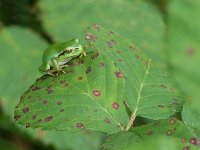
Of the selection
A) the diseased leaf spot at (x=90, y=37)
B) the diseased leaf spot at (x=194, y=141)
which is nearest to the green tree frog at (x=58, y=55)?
the diseased leaf spot at (x=90, y=37)

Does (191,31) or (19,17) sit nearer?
(191,31)

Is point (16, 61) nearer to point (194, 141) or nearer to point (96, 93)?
point (96, 93)

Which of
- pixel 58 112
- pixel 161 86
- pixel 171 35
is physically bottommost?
pixel 161 86

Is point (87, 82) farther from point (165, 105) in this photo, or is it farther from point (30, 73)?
point (30, 73)

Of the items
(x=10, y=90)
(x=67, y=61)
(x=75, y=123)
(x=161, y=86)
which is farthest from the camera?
(x=10, y=90)

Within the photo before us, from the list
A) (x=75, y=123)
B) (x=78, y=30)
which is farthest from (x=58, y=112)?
(x=78, y=30)

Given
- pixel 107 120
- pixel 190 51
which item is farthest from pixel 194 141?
pixel 190 51

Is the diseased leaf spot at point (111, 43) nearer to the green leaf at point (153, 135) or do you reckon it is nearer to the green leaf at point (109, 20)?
the green leaf at point (153, 135)
